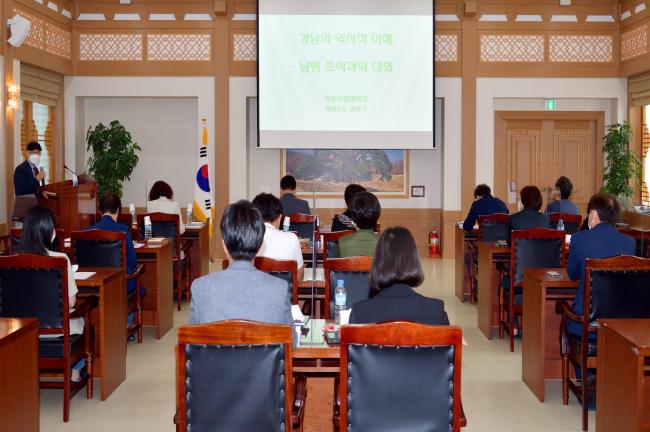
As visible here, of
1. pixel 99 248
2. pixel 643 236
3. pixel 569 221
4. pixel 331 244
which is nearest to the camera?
pixel 331 244

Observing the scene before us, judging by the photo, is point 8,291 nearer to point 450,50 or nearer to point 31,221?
point 31,221

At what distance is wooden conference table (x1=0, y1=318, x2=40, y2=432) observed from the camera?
12.4 feet

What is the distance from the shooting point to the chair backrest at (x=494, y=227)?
838cm

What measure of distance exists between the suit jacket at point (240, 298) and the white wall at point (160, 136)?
1008 cm

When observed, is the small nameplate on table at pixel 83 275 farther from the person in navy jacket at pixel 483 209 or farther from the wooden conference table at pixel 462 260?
the wooden conference table at pixel 462 260

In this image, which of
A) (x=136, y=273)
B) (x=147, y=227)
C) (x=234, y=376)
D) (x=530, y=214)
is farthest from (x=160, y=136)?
(x=234, y=376)

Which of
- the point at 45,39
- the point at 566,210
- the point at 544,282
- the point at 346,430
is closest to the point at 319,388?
the point at 544,282

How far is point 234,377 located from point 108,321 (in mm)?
2784

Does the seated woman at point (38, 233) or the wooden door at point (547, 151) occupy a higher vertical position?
the wooden door at point (547, 151)

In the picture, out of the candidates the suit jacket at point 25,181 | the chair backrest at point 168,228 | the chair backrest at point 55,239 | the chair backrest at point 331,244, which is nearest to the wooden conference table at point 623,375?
the chair backrest at point 331,244

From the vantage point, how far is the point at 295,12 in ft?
40.1

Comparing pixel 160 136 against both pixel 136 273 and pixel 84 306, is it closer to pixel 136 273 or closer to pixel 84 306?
pixel 136 273

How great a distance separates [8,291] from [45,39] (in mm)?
7416

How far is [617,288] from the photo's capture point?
4781 millimetres
